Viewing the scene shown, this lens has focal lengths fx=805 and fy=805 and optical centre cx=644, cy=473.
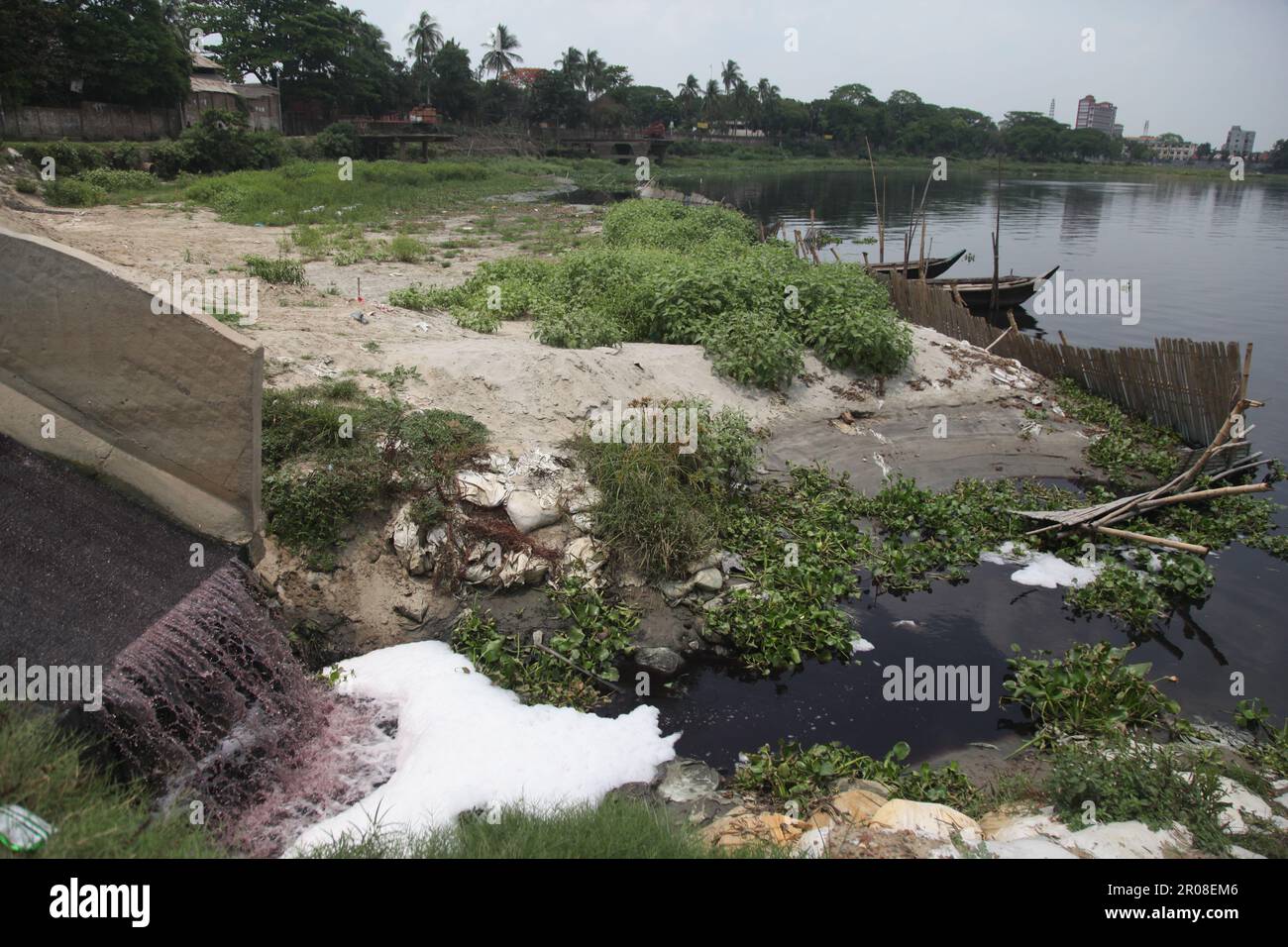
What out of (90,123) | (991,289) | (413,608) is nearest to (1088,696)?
(413,608)

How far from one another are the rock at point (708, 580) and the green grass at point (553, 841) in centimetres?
317

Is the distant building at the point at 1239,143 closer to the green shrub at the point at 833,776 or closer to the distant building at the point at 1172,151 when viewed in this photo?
the distant building at the point at 1172,151

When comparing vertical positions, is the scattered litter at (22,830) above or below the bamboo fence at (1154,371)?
below

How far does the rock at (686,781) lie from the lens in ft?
17.4

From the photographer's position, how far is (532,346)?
976 centimetres

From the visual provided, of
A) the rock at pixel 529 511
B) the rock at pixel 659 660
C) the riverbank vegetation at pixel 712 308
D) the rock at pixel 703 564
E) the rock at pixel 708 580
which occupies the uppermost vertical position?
the riverbank vegetation at pixel 712 308

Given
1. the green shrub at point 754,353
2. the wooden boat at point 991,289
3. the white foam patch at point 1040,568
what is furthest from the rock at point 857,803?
the wooden boat at point 991,289

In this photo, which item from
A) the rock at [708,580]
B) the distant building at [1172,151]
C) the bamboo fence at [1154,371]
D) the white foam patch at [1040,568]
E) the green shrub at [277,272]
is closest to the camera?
the rock at [708,580]

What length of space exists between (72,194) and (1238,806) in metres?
24.1

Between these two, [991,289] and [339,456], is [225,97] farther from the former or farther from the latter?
[339,456]

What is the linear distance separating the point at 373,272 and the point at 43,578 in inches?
413
